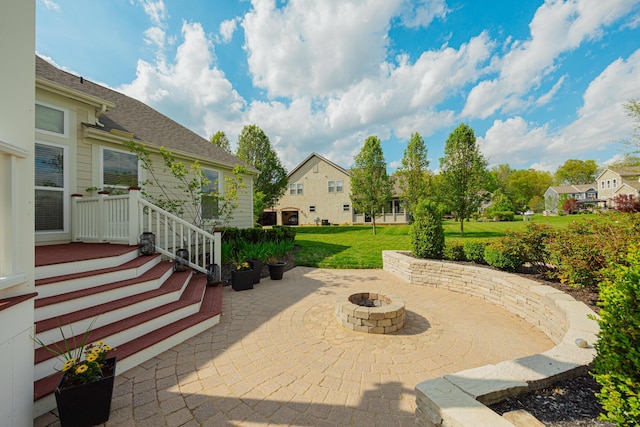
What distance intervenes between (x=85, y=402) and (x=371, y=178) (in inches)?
719

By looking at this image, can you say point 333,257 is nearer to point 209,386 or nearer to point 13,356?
point 209,386

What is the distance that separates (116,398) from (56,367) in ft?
2.65

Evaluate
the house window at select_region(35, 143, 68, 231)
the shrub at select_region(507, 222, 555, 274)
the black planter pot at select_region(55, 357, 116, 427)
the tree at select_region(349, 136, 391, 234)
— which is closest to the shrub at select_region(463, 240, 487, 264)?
the shrub at select_region(507, 222, 555, 274)

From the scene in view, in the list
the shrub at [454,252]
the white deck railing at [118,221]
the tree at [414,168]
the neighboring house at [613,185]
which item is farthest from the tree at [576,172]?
the white deck railing at [118,221]

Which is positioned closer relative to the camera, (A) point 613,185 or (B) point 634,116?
(B) point 634,116

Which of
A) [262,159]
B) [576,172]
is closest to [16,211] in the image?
[262,159]

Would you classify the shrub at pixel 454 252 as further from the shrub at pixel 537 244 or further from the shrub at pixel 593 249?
the shrub at pixel 593 249

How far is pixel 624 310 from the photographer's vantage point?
1655 millimetres

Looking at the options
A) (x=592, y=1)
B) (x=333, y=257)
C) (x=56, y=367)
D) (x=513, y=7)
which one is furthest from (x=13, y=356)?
(x=513, y=7)

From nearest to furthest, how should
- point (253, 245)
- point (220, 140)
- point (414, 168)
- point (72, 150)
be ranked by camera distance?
point (72, 150) → point (253, 245) → point (414, 168) → point (220, 140)

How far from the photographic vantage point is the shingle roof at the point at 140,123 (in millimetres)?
7055

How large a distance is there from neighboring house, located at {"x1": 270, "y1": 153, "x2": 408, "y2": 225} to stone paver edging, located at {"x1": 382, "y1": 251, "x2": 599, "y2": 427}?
22.8 m

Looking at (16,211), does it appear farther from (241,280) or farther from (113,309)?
(241,280)

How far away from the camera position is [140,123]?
29.2 ft
